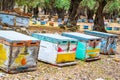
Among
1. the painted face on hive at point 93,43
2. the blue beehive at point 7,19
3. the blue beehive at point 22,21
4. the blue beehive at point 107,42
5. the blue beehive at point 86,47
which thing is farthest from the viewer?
the blue beehive at point 22,21

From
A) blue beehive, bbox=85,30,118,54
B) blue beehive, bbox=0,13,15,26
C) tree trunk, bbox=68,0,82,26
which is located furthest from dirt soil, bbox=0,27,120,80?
tree trunk, bbox=68,0,82,26

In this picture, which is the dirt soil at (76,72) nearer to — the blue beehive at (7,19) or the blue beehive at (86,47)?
the blue beehive at (86,47)

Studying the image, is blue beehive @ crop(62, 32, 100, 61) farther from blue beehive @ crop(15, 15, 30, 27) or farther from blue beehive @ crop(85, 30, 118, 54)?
blue beehive @ crop(15, 15, 30, 27)

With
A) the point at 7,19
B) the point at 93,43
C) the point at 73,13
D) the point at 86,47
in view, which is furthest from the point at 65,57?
the point at 73,13

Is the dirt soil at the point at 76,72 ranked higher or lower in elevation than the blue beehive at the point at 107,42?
lower

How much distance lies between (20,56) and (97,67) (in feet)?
9.81

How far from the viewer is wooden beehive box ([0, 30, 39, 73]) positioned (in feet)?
25.2

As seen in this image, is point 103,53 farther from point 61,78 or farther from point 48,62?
point 61,78

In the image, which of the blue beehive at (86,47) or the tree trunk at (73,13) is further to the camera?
the tree trunk at (73,13)

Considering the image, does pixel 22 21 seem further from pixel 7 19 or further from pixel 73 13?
pixel 73 13

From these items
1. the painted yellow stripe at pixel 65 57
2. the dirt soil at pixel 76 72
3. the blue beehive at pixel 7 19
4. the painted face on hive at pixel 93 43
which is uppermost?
the blue beehive at pixel 7 19

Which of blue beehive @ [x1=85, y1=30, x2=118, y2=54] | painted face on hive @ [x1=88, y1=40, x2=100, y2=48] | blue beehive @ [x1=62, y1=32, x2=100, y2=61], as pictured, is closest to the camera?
blue beehive @ [x1=62, y1=32, x2=100, y2=61]

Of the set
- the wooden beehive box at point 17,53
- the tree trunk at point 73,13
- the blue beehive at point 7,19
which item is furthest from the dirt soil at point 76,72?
the tree trunk at point 73,13

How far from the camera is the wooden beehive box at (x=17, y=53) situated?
768cm
